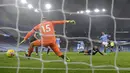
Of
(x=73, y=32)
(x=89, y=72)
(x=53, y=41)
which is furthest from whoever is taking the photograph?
(x=73, y=32)

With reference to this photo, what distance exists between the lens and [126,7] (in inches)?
1037

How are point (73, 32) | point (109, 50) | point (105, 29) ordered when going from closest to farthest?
1. point (109, 50)
2. point (73, 32)
3. point (105, 29)

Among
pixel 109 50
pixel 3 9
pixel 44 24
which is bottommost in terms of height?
pixel 109 50

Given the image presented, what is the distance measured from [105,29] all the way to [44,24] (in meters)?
17.9

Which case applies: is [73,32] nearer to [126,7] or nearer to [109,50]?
[109,50]

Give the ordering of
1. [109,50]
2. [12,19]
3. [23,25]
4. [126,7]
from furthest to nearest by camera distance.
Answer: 1. [126,7]
2. [12,19]
3. [109,50]
4. [23,25]

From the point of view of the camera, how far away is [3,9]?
17438 mm

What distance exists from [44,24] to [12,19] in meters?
11.2

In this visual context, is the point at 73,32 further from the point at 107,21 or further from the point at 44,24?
the point at 44,24

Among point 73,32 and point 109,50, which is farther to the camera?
point 73,32

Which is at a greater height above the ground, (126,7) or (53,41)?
(126,7)

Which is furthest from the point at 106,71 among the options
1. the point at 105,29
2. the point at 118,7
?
the point at 118,7

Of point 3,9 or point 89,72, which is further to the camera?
point 3,9

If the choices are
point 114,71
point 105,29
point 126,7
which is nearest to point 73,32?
point 105,29
